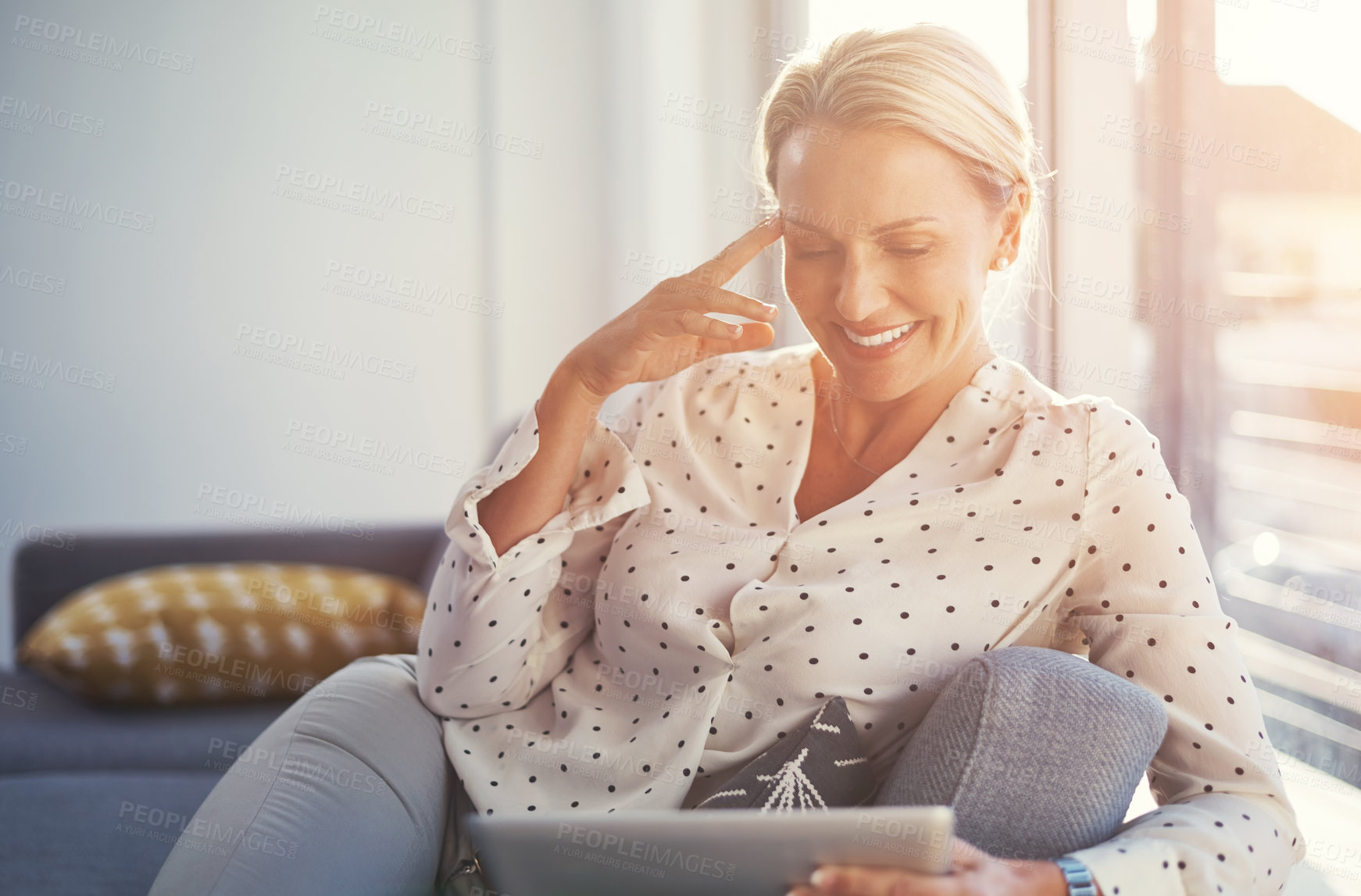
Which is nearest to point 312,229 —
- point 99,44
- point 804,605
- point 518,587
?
point 99,44

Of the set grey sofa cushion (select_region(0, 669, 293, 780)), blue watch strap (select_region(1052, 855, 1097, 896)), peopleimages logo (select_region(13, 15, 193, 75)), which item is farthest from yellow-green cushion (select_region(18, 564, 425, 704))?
peopleimages logo (select_region(13, 15, 193, 75))

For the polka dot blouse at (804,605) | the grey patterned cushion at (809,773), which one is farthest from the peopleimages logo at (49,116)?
the grey patterned cushion at (809,773)

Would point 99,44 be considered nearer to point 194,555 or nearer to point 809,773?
point 194,555

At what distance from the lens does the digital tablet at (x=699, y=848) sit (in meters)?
0.76

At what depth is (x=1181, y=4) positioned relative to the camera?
171 centimetres

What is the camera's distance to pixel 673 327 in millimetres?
1232

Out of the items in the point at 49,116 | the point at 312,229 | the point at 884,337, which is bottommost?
the point at 884,337

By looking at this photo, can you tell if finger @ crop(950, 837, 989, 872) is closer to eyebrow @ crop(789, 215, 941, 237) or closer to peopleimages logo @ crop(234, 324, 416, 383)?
eyebrow @ crop(789, 215, 941, 237)

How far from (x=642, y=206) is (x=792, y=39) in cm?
71

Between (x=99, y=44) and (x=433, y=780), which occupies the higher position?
(x=99, y=44)

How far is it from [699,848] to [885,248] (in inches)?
28.0

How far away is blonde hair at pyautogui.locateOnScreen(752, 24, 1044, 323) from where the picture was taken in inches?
47.7

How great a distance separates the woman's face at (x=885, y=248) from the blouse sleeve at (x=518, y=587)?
0.27 meters

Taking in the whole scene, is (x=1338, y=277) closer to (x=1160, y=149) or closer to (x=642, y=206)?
(x=1160, y=149)
